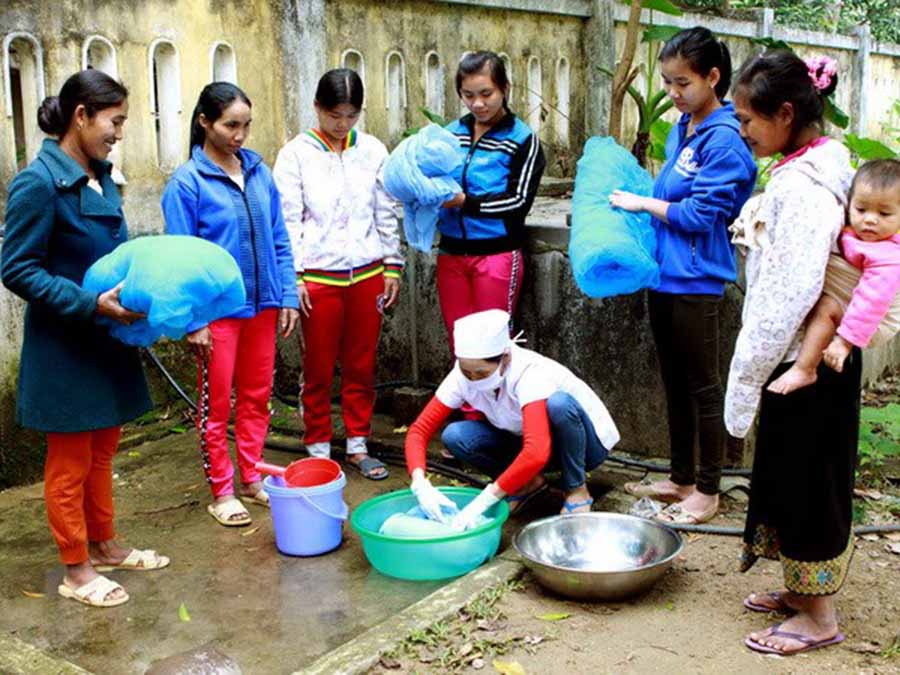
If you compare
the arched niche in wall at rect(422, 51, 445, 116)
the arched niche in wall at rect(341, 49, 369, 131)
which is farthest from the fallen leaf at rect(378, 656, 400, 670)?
the arched niche in wall at rect(422, 51, 445, 116)

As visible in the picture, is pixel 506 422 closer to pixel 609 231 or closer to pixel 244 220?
pixel 609 231

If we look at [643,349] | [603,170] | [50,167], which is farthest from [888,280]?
[50,167]

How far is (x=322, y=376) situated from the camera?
525 cm

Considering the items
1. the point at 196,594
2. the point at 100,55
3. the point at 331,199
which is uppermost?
the point at 100,55

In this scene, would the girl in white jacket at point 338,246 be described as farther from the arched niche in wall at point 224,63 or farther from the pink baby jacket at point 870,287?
the pink baby jacket at point 870,287

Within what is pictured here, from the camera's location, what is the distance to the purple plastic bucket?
4.30 m

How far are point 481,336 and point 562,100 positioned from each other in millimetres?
4838

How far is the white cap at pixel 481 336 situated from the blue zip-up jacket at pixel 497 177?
98cm

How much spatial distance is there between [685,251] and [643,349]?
95 cm

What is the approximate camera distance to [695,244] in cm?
436

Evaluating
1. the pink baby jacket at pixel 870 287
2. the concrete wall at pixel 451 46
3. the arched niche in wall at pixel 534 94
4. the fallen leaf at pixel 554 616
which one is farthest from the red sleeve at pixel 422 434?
the arched niche in wall at pixel 534 94

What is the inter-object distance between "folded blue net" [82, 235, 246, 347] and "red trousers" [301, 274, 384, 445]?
54.9 inches

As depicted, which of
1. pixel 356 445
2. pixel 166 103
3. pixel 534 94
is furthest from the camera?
pixel 534 94

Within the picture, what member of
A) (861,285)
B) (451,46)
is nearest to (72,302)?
(861,285)
